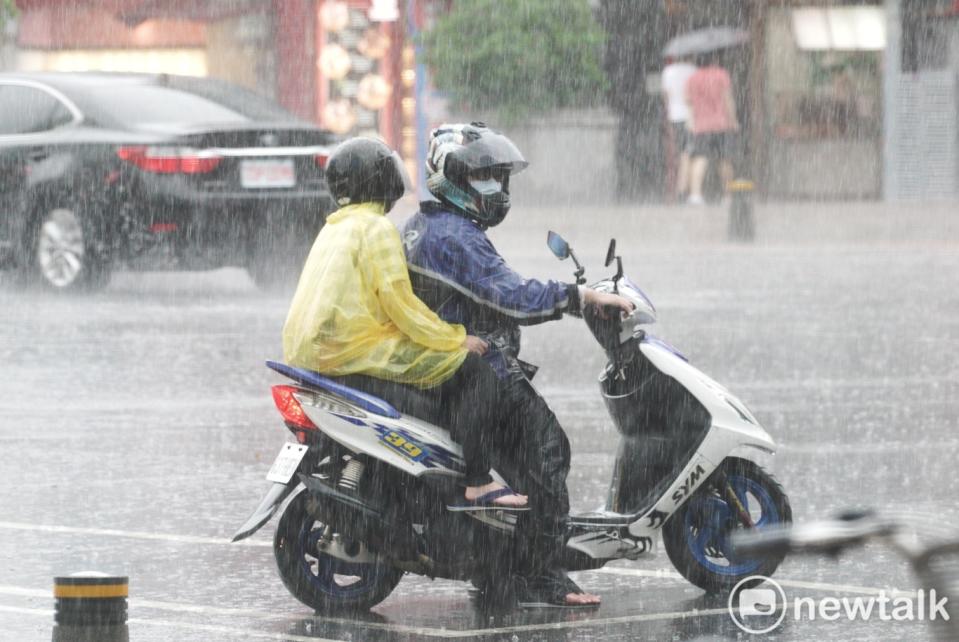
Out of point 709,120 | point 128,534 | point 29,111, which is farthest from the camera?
point 709,120

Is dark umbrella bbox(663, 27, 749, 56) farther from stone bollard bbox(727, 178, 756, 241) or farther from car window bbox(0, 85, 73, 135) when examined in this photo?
car window bbox(0, 85, 73, 135)

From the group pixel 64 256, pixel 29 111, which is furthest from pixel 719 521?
pixel 29 111

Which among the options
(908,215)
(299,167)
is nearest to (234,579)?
(299,167)

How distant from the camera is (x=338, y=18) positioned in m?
31.9

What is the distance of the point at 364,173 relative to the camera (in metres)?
6.60

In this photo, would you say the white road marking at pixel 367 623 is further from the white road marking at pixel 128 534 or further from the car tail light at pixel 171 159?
the car tail light at pixel 171 159

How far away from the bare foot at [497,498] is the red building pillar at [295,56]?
26.6 metres

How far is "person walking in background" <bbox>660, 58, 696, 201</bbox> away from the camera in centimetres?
2822

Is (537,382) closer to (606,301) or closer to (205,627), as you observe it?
(606,301)

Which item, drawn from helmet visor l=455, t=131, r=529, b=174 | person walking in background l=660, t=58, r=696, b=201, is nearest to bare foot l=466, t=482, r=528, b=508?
helmet visor l=455, t=131, r=529, b=174

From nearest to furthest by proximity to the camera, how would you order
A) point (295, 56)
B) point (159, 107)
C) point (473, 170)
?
point (473, 170), point (159, 107), point (295, 56)

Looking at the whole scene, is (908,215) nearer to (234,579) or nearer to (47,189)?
(47,189)

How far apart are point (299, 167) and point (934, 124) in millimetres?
14362

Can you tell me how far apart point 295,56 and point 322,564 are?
Answer: 88.9 feet
